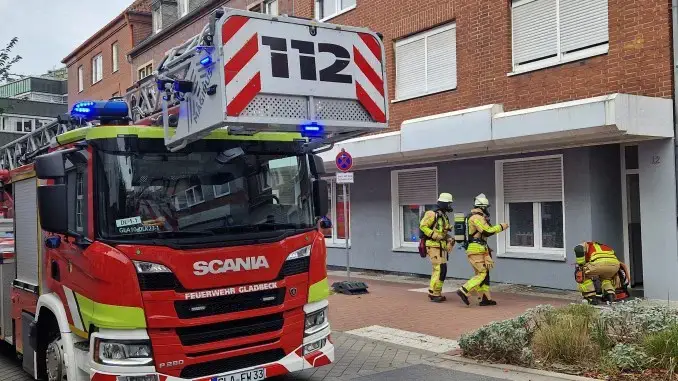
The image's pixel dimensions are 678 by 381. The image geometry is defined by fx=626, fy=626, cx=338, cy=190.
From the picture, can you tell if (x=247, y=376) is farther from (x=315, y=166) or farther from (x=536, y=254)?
(x=536, y=254)

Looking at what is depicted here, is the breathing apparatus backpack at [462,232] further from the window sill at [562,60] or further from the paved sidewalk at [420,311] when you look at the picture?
the window sill at [562,60]

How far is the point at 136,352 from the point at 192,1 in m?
22.1

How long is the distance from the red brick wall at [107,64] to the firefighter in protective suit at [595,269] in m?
22.6

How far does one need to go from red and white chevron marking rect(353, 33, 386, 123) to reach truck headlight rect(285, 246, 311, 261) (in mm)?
1297

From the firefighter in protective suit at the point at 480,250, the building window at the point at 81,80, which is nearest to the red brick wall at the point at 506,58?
the firefighter in protective suit at the point at 480,250

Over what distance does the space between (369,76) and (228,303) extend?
2248 mm

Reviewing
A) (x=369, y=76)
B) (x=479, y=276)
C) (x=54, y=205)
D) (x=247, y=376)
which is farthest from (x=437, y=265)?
(x=54, y=205)

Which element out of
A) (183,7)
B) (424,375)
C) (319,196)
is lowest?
(424,375)

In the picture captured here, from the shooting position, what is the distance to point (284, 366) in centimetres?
532

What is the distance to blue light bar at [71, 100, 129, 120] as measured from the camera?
17.6ft

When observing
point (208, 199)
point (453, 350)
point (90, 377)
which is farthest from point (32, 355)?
point (453, 350)

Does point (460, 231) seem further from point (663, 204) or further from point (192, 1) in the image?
point (192, 1)

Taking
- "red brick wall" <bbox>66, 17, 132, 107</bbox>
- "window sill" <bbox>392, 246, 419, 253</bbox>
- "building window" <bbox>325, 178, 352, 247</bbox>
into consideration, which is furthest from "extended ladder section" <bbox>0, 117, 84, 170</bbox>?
"red brick wall" <bbox>66, 17, 132, 107</bbox>

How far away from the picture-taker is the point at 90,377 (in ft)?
16.0
